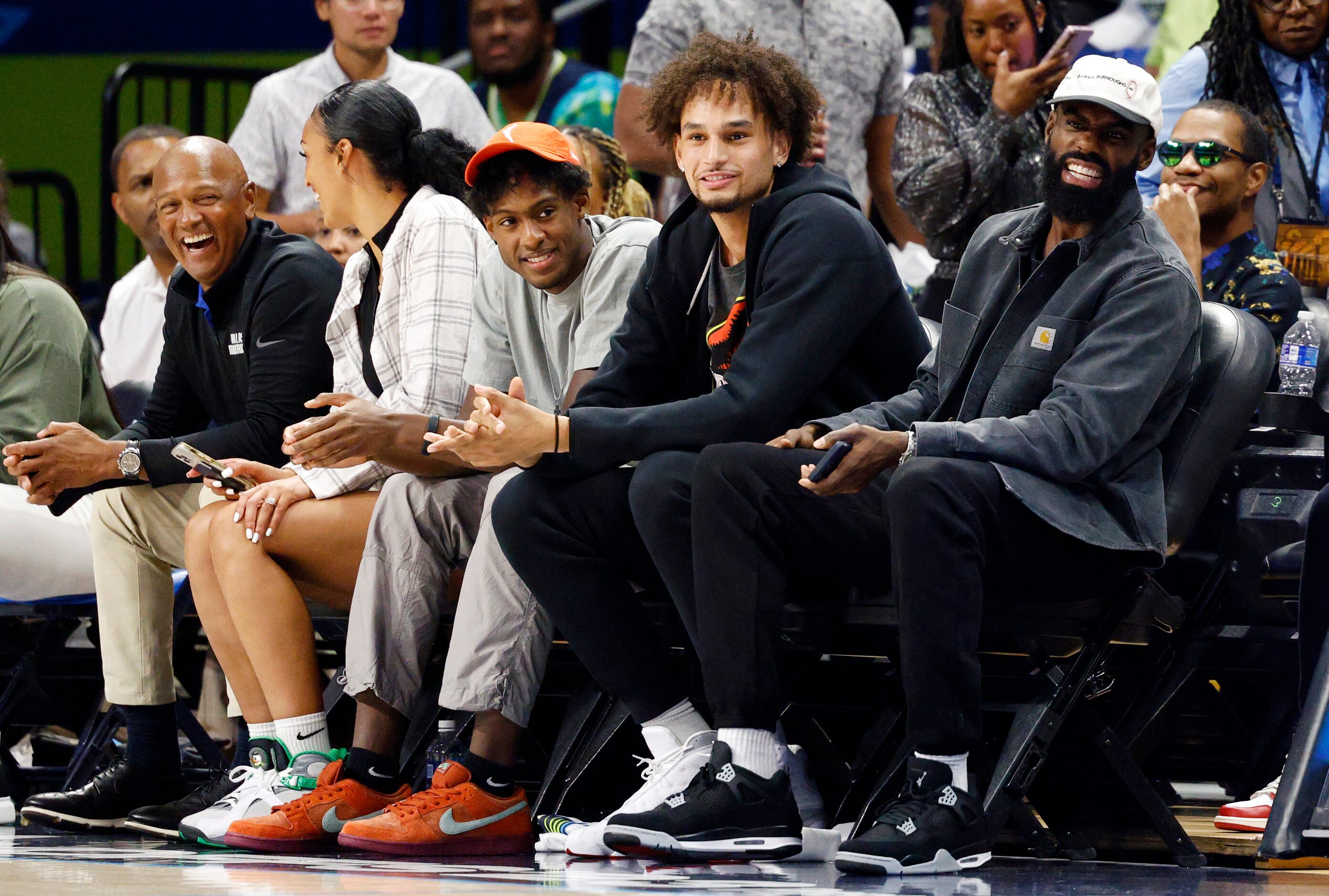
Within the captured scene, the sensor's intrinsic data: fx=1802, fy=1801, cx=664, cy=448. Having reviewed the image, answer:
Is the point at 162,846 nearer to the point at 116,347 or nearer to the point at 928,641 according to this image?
the point at 928,641

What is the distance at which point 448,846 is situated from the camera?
10.9ft

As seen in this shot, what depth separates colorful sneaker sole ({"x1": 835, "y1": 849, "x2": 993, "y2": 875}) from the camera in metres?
2.80

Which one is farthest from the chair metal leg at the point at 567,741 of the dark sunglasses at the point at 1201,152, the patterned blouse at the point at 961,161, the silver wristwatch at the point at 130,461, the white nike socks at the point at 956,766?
the dark sunglasses at the point at 1201,152

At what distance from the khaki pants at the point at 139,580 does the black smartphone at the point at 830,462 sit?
1628mm

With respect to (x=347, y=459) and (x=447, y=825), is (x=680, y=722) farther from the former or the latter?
(x=347, y=459)

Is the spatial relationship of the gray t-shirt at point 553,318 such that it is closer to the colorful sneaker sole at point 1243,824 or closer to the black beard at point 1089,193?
the black beard at point 1089,193

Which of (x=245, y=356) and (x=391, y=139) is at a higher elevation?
(x=391, y=139)

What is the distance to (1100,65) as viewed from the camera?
3.19 metres

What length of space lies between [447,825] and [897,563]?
101 centimetres

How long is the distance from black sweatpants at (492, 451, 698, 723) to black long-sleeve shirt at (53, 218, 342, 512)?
0.98 metres

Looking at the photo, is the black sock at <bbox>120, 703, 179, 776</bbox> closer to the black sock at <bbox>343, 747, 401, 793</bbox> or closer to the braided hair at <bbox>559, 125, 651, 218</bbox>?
the black sock at <bbox>343, 747, 401, 793</bbox>

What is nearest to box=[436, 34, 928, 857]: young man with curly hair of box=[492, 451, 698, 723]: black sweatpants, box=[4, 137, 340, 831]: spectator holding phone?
box=[492, 451, 698, 723]: black sweatpants

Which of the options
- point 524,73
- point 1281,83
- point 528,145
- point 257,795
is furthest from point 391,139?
point 1281,83

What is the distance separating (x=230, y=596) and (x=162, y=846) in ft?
1.69
